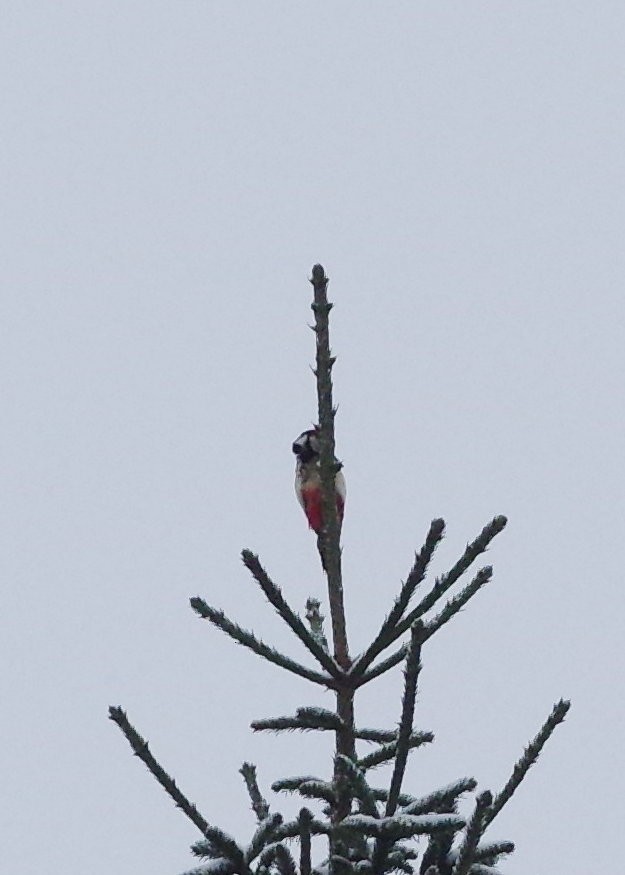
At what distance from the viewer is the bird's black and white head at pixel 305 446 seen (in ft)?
19.6

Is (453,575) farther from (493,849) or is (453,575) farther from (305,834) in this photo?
(305,834)

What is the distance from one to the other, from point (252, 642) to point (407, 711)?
0.64 meters

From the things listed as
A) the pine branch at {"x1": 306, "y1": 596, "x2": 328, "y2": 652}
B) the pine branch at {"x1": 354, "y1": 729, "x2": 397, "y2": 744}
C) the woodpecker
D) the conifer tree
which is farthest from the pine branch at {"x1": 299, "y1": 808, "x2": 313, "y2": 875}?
the woodpecker

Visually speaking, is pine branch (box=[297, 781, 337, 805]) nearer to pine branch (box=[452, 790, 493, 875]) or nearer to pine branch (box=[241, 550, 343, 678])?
pine branch (box=[241, 550, 343, 678])

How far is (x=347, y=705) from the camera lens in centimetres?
371

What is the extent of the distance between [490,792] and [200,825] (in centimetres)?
109

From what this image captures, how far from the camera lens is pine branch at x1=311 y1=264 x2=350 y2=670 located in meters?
3.73

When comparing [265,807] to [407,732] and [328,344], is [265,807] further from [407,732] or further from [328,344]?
[328,344]

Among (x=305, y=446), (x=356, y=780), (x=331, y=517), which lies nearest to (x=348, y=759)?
(x=356, y=780)

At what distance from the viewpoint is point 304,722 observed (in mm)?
3631

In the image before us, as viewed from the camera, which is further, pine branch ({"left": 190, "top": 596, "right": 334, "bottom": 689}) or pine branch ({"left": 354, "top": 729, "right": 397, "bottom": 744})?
pine branch ({"left": 354, "top": 729, "right": 397, "bottom": 744})

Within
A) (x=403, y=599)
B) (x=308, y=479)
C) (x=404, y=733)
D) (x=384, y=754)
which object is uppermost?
(x=308, y=479)

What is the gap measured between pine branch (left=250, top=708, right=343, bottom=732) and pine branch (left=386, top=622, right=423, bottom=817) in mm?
458

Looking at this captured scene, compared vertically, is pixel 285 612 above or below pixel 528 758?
above
